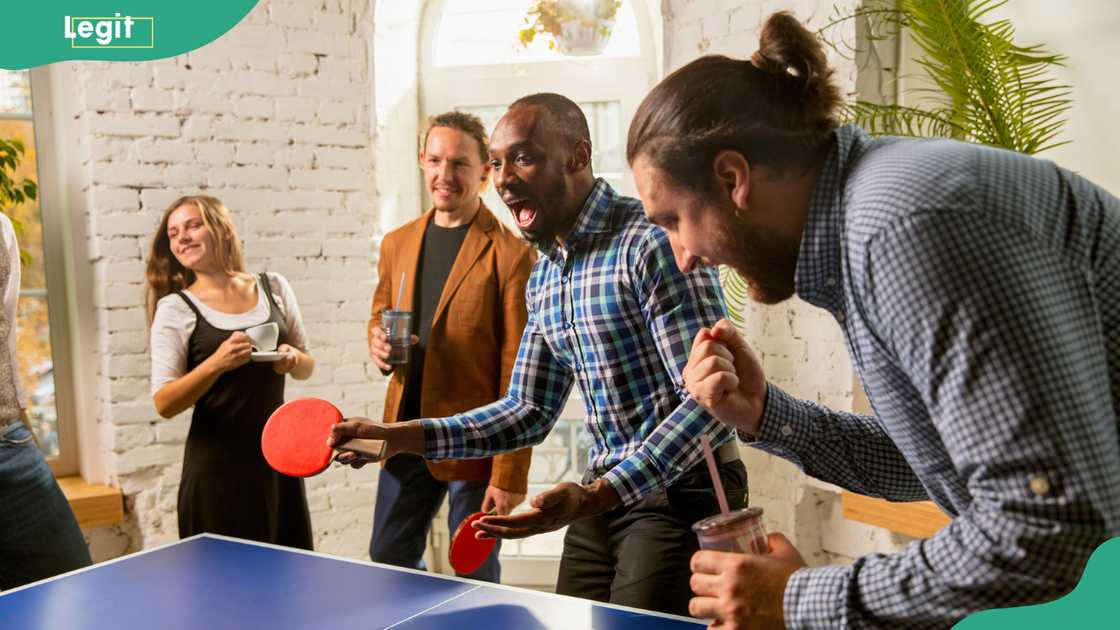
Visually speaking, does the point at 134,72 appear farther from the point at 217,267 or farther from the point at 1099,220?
the point at 1099,220

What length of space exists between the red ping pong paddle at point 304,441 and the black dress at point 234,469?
3.66 ft

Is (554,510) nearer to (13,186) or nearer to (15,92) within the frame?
(13,186)

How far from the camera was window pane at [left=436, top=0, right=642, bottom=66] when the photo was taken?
437 cm

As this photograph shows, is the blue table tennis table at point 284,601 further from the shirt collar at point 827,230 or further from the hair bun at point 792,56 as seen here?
the hair bun at point 792,56

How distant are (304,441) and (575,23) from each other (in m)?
2.83

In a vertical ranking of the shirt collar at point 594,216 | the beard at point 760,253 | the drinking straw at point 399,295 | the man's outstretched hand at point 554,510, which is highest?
the shirt collar at point 594,216

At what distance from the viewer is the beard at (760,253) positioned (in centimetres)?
125

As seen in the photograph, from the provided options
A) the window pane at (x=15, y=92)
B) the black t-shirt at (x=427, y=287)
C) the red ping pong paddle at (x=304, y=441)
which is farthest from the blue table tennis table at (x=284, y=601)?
the window pane at (x=15, y=92)

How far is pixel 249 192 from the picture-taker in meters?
3.86

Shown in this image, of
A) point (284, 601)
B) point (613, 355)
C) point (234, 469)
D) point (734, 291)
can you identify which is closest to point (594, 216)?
point (613, 355)

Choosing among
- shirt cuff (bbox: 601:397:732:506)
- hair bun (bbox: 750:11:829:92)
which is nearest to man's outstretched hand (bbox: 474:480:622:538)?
shirt cuff (bbox: 601:397:732:506)

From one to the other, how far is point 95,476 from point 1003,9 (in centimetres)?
356

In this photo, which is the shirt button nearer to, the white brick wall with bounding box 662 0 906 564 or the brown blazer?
the brown blazer

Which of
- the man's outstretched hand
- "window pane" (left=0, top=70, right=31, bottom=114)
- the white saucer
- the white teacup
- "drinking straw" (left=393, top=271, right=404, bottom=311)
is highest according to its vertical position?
"window pane" (left=0, top=70, right=31, bottom=114)
